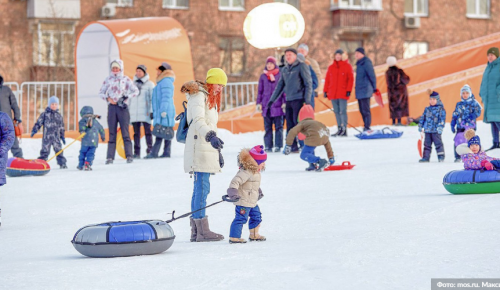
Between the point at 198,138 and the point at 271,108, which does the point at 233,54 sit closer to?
the point at 271,108

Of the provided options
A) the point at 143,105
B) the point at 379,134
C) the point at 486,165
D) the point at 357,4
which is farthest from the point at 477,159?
the point at 357,4

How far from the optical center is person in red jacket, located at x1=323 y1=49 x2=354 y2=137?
725 inches

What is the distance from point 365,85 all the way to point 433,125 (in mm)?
5654

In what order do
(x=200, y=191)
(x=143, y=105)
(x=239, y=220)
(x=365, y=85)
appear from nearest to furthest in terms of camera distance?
(x=239, y=220), (x=200, y=191), (x=143, y=105), (x=365, y=85)

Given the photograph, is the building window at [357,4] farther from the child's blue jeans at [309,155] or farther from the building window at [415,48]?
the child's blue jeans at [309,155]

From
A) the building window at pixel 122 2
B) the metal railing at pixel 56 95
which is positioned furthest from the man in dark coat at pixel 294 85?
the building window at pixel 122 2

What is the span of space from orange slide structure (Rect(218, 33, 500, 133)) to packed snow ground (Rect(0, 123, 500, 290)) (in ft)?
23.7

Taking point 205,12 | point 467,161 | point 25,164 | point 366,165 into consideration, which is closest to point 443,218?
point 467,161

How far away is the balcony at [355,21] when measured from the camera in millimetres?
37500

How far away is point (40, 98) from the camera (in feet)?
74.3

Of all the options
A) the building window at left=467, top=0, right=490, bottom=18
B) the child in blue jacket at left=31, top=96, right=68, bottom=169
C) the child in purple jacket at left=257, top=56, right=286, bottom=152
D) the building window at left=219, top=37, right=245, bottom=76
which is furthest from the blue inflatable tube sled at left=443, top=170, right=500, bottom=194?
the building window at left=467, top=0, right=490, bottom=18

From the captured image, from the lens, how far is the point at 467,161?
9.81 metres

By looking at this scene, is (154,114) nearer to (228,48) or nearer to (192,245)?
(192,245)

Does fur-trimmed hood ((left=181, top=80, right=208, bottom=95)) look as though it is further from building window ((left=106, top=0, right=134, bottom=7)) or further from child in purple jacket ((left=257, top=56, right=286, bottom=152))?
building window ((left=106, top=0, right=134, bottom=7))
